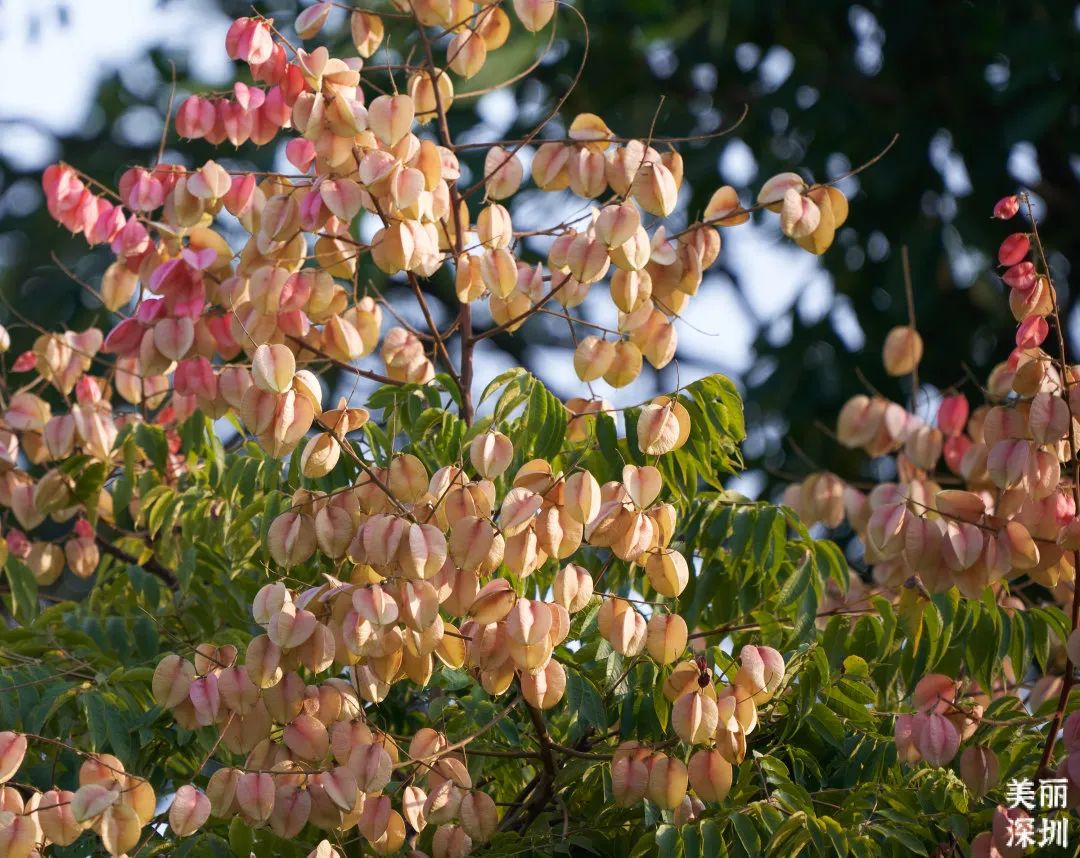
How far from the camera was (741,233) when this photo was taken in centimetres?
720

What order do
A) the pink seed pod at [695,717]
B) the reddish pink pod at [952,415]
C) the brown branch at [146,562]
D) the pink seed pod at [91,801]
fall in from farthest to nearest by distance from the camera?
the reddish pink pod at [952,415]
the brown branch at [146,562]
the pink seed pod at [695,717]
the pink seed pod at [91,801]

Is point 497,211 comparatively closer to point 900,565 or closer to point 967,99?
point 900,565

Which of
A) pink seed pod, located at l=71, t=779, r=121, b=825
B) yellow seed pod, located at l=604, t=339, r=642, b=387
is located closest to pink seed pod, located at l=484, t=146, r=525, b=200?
yellow seed pod, located at l=604, t=339, r=642, b=387

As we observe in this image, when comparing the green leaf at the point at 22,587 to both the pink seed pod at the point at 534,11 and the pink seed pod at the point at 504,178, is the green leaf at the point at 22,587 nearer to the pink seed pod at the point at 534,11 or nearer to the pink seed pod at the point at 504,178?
the pink seed pod at the point at 504,178

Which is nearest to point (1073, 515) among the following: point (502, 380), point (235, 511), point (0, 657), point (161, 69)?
point (502, 380)

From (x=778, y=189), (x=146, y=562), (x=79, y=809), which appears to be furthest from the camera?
(x=146, y=562)

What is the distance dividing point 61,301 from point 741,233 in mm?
2902

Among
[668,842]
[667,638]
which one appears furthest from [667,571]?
[668,842]

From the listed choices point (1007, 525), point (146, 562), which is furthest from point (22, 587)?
point (1007, 525)

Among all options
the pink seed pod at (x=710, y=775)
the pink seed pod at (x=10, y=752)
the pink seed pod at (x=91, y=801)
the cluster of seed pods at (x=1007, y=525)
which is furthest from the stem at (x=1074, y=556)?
the pink seed pod at (x=10, y=752)

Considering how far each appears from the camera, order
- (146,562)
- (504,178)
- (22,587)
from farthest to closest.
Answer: (146,562)
(22,587)
(504,178)

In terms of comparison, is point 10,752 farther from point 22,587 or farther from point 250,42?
point 250,42

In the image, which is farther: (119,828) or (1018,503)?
(1018,503)

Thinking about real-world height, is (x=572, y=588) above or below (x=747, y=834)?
above
